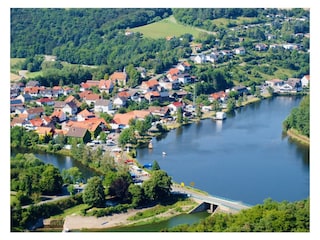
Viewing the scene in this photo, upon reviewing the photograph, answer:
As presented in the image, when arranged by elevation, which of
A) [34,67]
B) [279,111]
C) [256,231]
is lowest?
[256,231]

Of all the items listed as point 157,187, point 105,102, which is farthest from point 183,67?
point 157,187

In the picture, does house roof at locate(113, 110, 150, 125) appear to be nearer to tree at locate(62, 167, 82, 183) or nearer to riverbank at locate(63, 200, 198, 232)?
tree at locate(62, 167, 82, 183)

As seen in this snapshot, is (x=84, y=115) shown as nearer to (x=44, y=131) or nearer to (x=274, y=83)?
(x=44, y=131)

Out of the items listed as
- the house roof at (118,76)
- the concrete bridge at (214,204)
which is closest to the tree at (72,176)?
the concrete bridge at (214,204)

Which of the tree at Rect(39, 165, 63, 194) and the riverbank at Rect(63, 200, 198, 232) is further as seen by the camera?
the tree at Rect(39, 165, 63, 194)

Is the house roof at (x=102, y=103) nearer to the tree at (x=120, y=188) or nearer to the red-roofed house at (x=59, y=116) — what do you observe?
the red-roofed house at (x=59, y=116)

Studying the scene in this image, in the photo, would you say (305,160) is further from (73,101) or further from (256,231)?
(73,101)

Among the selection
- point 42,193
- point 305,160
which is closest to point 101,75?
point 305,160

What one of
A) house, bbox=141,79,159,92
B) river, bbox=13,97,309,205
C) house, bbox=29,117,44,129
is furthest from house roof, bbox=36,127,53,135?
house, bbox=141,79,159,92
